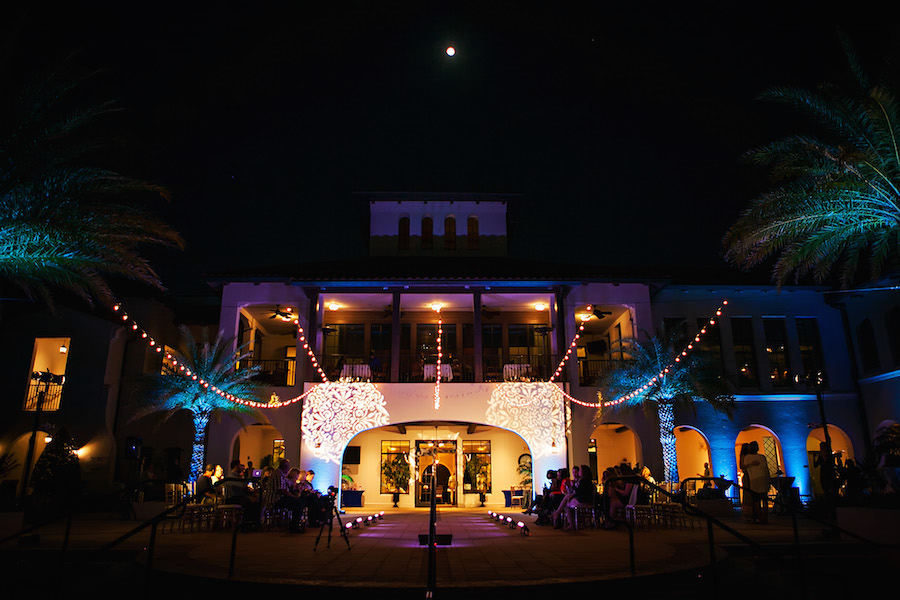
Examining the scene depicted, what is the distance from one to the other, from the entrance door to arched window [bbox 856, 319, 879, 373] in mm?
15220

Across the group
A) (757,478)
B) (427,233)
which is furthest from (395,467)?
(757,478)

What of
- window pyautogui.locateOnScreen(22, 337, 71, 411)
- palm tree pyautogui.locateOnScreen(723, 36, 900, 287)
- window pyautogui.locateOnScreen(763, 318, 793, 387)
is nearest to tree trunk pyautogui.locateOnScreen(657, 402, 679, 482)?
window pyautogui.locateOnScreen(763, 318, 793, 387)

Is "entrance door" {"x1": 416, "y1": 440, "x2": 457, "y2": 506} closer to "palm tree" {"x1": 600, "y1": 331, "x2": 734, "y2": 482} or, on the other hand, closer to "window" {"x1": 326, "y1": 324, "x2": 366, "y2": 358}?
"window" {"x1": 326, "y1": 324, "x2": 366, "y2": 358}

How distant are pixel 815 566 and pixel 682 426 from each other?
482 inches

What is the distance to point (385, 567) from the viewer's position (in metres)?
8.42

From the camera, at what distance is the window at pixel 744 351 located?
22484mm

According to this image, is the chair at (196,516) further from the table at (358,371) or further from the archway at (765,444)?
the archway at (765,444)

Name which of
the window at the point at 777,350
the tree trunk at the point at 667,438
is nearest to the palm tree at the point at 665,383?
the tree trunk at the point at 667,438

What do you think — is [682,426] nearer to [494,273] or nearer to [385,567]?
[494,273]

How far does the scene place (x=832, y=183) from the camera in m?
10.4

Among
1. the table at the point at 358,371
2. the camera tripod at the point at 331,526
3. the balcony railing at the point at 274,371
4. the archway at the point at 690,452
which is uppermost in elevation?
the balcony railing at the point at 274,371

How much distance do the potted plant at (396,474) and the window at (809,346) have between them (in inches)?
597

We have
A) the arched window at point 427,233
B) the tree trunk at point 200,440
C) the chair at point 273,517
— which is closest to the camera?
the chair at point 273,517

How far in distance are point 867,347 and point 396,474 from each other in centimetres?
1789
